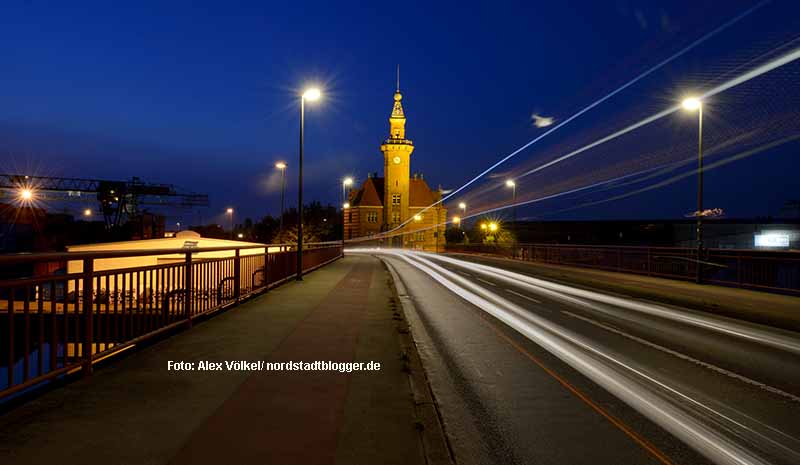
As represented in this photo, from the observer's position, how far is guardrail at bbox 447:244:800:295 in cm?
1855

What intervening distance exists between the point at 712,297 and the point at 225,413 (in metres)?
17.3

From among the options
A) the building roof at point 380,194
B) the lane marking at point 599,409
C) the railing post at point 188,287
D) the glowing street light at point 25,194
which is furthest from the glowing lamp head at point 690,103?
the building roof at point 380,194

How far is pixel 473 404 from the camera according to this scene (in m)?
6.01

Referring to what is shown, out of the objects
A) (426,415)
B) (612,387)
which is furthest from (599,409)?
(426,415)

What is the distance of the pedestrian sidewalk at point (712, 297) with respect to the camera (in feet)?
44.0

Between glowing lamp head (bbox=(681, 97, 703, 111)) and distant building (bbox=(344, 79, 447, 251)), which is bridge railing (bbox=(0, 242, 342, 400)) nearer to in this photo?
glowing lamp head (bbox=(681, 97, 703, 111))

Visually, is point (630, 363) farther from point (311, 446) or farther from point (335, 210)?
point (335, 210)

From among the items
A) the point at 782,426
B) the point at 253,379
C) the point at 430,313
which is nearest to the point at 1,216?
the point at 430,313

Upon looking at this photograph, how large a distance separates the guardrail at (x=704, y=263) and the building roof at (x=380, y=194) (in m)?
69.6

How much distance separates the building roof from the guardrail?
6963cm

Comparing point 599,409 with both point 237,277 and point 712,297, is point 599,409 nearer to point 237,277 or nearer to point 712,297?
point 237,277

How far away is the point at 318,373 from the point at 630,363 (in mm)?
4702

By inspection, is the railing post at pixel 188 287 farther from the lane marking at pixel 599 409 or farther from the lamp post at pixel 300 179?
the lamp post at pixel 300 179

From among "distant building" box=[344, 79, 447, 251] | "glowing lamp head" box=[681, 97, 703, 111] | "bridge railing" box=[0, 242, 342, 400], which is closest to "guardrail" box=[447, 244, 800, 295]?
"glowing lamp head" box=[681, 97, 703, 111]
